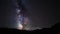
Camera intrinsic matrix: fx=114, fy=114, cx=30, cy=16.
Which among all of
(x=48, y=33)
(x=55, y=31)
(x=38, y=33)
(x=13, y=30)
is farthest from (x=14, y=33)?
(x=55, y=31)

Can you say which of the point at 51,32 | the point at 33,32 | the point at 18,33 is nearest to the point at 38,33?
the point at 33,32

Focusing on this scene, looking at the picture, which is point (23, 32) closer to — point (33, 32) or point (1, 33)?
point (33, 32)

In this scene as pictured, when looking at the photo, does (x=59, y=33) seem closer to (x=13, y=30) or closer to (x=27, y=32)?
(x=27, y=32)

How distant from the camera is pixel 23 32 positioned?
9.05 metres

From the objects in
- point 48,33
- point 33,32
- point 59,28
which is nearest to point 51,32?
point 48,33

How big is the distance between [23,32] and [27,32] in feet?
1.04

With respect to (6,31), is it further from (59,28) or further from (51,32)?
(59,28)

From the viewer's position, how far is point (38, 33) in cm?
892

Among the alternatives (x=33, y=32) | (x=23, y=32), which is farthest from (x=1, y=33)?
(x=33, y=32)

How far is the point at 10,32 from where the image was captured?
29.2 ft

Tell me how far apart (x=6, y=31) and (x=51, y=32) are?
3520mm

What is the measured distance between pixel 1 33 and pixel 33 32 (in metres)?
2.51

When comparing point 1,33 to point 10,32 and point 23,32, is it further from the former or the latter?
point 23,32

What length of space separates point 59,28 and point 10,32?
3923mm
